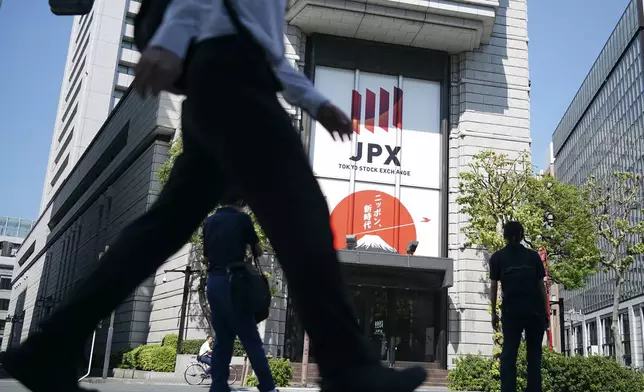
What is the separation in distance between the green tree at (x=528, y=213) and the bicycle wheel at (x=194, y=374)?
743 cm

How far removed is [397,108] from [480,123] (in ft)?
9.31

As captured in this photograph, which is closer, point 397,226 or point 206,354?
point 206,354

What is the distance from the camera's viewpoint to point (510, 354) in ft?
16.8

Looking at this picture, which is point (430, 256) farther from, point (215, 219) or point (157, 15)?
point (157, 15)

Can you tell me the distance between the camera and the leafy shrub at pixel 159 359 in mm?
16562

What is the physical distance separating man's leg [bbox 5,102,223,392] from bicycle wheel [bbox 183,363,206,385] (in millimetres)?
13822

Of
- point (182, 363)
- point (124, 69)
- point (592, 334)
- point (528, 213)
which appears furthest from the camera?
point (592, 334)

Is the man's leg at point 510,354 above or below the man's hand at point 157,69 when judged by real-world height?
below

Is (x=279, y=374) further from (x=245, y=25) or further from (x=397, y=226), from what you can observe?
(x=245, y=25)

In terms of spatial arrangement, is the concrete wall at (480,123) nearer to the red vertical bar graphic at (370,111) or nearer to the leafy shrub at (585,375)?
the red vertical bar graphic at (370,111)

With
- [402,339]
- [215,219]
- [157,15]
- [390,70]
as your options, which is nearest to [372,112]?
[390,70]

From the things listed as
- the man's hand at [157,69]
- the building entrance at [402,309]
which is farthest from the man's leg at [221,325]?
the building entrance at [402,309]

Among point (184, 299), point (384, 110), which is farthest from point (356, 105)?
point (184, 299)

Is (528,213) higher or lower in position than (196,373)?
higher
